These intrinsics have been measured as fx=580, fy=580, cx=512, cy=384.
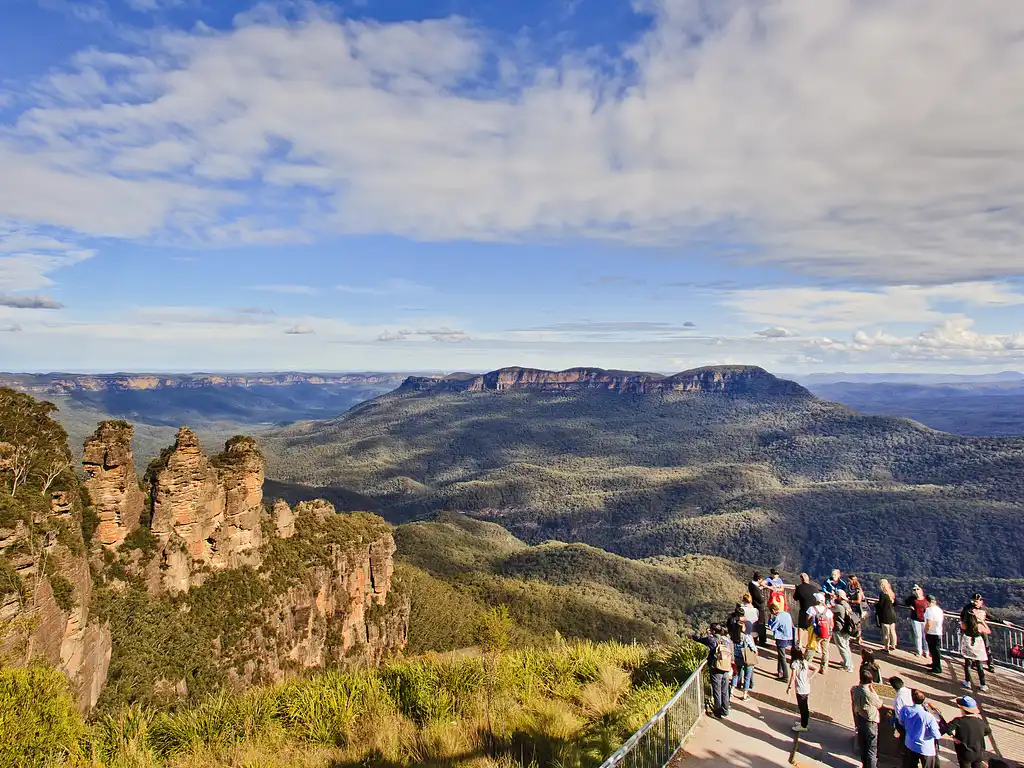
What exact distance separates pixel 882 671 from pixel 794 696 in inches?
165

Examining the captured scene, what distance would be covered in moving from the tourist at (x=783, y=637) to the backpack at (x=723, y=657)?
297 cm

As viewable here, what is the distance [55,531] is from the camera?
84.2 ft

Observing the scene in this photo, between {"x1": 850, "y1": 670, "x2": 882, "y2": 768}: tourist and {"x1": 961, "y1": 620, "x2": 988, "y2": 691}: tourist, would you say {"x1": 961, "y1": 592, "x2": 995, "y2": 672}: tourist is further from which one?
{"x1": 850, "y1": 670, "x2": 882, "y2": 768}: tourist

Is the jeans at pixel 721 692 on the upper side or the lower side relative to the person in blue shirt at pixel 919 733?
lower

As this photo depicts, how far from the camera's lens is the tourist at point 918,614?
60.5 ft

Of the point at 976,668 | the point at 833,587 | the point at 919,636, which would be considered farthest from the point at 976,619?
the point at 833,587

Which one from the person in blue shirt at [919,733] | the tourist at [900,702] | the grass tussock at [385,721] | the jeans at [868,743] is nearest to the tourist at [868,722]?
the jeans at [868,743]

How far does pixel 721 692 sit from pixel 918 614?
29.7ft

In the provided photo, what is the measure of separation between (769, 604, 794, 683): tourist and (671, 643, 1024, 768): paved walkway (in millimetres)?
404

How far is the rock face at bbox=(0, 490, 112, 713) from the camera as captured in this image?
68.9 ft

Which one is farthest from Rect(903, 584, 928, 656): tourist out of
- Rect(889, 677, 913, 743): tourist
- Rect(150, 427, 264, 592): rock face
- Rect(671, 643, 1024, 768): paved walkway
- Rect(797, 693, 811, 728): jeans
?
Rect(150, 427, 264, 592): rock face

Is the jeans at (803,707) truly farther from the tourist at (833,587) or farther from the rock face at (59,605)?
the rock face at (59,605)

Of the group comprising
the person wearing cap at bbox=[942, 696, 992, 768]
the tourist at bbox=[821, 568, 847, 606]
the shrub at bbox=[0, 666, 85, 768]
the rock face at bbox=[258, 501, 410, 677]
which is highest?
the shrub at bbox=[0, 666, 85, 768]

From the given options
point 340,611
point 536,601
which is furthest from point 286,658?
point 536,601
